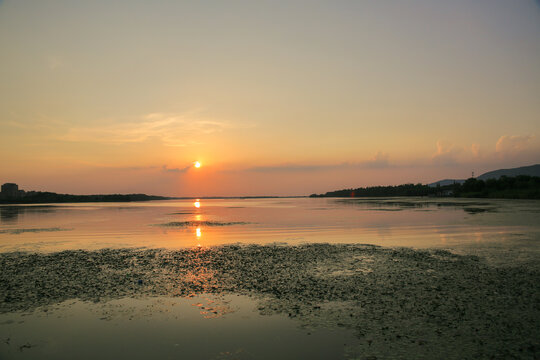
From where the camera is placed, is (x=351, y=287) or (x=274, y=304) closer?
(x=274, y=304)

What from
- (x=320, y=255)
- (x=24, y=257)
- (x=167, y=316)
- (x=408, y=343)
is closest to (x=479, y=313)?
(x=408, y=343)

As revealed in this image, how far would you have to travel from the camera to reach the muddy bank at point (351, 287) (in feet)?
27.9

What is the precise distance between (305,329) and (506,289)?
8235mm

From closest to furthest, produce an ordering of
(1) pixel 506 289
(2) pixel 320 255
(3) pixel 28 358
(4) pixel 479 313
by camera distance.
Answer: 1. (3) pixel 28 358
2. (4) pixel 479 313
3. (1) pixel 506 289
4. (2) pixel 320 255

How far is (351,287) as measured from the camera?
13.1 metres

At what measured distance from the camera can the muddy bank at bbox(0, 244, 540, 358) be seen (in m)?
8.51

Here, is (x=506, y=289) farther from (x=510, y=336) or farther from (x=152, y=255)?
(x=152, y=255)

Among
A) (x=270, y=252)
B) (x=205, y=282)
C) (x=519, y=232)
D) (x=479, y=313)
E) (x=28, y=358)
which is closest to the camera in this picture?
(x=28, y=358)

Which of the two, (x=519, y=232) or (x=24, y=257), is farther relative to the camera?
(x=519, y=232)

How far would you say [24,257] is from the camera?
67.2 feet

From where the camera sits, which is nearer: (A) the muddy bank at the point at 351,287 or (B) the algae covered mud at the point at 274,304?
(B) the algae covered mud at the point at 274,304

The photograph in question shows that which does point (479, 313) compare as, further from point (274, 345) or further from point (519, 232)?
point (519, 232)

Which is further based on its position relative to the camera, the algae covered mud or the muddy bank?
the muddy bank

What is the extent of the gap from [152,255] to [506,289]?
60.1 feet
